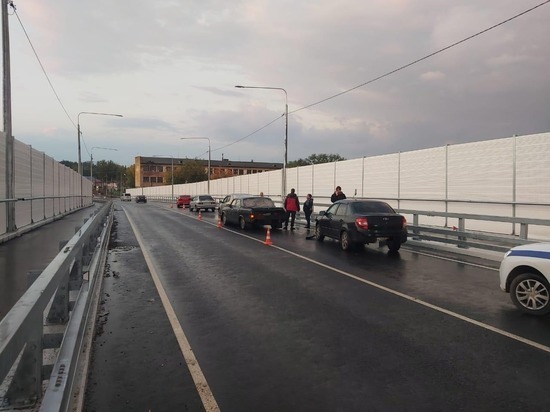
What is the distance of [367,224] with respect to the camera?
1291 centimetres

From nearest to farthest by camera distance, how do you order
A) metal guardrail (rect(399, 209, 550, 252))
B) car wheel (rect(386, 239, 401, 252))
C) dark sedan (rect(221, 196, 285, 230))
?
metal guardrail (rect(399, 209, 550, 252)), car wheel (rect(386, 239, 401, 252)), dark sedan (rect(221, 196, 285, 230))

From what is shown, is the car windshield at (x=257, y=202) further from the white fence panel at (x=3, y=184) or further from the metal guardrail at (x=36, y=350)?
the metal guardrail at (x=36, y=350)

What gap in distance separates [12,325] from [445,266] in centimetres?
1008

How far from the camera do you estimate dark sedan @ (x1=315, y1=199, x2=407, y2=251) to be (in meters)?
12.9

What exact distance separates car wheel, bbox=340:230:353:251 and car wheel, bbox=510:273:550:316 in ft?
22.2

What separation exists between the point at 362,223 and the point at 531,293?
653 cm

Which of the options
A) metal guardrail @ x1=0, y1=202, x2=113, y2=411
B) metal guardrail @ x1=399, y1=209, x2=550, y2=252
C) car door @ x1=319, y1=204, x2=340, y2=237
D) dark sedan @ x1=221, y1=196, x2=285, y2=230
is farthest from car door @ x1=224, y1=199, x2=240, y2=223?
metal guardrail @ x1=0, y1=202, x2=113, y2=411

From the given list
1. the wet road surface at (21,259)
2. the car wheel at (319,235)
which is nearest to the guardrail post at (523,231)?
the car wheel at (319,235)

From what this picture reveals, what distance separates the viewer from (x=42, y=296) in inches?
128

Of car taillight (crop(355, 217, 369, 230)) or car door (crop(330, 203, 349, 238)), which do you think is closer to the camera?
car taillight (crop(355, 217, 369, 230))

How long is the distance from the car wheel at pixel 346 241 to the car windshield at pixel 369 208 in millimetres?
737

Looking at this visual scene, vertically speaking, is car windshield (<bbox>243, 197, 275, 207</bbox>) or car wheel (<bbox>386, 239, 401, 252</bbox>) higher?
car windshield (<bbox>243, 197, 275, 207</bbox>)

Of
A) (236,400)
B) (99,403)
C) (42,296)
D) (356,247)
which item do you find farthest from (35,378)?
(356,247)

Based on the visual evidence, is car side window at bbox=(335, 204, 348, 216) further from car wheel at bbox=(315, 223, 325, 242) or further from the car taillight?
car wheel at bbox=(315, 223, 325, 242)
